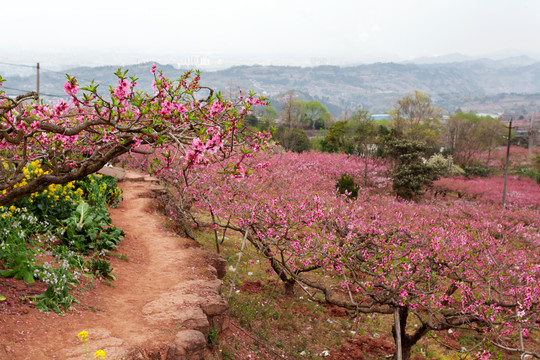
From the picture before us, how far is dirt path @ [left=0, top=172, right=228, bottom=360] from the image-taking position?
4250 mm

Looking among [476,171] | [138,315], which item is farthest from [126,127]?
[476,171]

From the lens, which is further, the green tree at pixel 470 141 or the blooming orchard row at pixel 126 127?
the green tree at pixel 470 141

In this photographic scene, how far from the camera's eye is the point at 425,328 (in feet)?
23.5

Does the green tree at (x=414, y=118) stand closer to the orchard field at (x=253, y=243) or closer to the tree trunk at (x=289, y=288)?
the orchard field at (x=253, y=243)

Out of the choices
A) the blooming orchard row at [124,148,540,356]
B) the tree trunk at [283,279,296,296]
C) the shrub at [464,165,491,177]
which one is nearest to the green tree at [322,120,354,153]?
the shrub at [464,165,491,177]

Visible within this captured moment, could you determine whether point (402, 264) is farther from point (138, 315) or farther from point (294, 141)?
point (294, 141)

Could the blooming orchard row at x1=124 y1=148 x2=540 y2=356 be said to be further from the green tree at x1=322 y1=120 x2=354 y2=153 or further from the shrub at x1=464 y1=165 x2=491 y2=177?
the green tree at x1=322 y1=120 x2=354 y2=153

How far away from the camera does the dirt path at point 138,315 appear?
13.9 ft

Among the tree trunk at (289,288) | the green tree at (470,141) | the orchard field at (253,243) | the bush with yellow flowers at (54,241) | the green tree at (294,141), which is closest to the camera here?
the orchard field at (253,243)

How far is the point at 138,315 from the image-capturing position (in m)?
5.43

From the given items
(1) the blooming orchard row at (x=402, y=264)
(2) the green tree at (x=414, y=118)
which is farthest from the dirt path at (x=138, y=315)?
(2) the green tree at (x=414, y=118)

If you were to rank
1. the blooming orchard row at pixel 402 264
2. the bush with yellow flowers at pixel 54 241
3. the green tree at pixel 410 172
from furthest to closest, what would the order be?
1. the green tree at pixel 410 172
2. the blooming orchard row at pixel 402 264
3. the bush with yellow flowers at pixel 54 241

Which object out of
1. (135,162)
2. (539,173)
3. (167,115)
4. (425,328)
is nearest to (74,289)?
(167,115)

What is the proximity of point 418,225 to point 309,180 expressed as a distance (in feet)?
34.1
